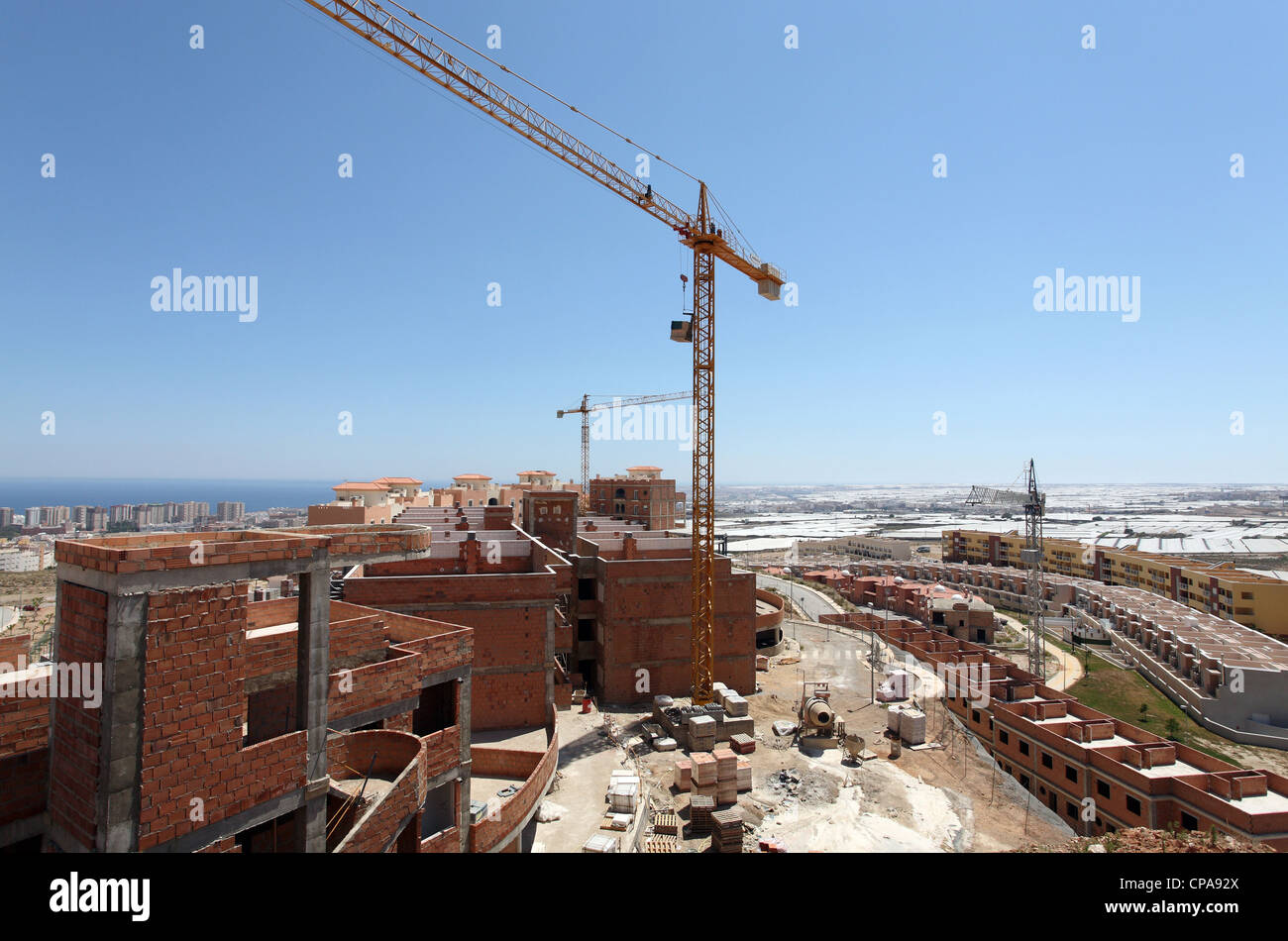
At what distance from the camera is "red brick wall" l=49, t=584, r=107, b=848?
22.2 feet

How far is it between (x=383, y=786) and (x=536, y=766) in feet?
16.5

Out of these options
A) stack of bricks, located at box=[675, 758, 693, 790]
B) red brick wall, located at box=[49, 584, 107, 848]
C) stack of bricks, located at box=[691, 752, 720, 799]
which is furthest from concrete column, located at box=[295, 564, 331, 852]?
stack of bricks, located at box=[675, 758, 693, 790]

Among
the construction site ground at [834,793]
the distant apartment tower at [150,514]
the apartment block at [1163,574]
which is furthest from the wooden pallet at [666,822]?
the distant apartment tower at [150,514]

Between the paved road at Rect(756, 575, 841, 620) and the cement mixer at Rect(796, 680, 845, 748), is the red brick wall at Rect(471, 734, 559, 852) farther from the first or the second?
the paved road at Rect(756, 575, 841, 620)

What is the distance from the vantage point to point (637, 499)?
7738cm

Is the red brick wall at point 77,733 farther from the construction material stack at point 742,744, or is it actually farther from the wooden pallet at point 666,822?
the construction material stack at point 742,744

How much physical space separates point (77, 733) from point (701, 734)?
20703mm

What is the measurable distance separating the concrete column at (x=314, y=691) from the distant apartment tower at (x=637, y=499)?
6524 cm

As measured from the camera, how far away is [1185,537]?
121 meters

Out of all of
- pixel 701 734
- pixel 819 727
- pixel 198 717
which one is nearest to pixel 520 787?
pixel 198 717

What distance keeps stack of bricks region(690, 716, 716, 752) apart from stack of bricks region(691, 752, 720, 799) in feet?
16.0

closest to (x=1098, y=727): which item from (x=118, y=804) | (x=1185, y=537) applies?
(x=118, y=804)
